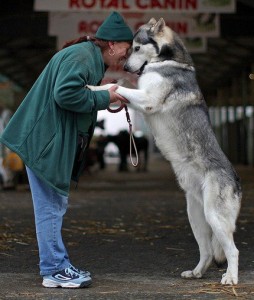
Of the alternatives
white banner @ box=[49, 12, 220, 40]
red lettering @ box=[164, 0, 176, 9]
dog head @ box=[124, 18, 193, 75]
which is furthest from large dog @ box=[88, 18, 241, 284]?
white banner @ box=[49, 12, 220, 40]

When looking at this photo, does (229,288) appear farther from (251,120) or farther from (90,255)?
(251,120)

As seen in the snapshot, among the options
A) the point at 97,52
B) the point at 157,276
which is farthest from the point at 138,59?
the point at 157,276

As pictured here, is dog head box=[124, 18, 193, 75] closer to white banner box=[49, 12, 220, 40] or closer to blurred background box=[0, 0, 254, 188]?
blurred background box=[0, 0, 254, 188]

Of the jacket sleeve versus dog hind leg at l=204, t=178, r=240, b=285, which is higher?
the jacket sleeve

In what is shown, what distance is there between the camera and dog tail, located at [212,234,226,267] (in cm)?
713

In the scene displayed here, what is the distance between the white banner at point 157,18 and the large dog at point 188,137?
11.6 m

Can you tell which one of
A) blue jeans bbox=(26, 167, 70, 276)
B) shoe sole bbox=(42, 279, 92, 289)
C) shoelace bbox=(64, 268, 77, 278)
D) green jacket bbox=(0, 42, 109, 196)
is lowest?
shoe sole bbox=(42, 279, 92, 289)

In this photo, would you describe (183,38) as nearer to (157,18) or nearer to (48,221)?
(157,18)

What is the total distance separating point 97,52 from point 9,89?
52.5 feet

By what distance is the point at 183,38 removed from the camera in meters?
19.8

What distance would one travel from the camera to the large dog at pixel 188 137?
6902mm

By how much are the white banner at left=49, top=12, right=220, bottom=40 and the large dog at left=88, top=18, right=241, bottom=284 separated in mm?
11587

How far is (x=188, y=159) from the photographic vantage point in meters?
7.06

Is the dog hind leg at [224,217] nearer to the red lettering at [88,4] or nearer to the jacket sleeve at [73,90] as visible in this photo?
the jacket sleeve at [73,90]
